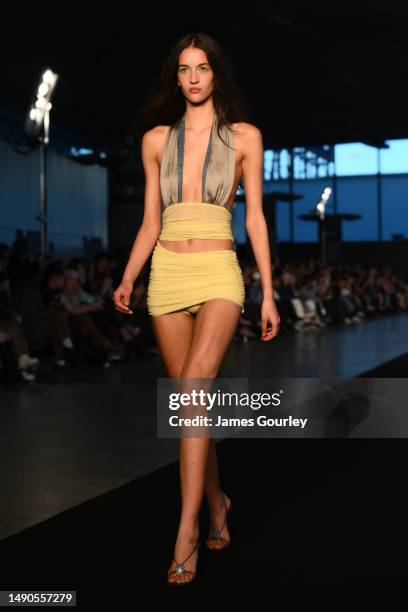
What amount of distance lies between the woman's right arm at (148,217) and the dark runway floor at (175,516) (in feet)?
2.25

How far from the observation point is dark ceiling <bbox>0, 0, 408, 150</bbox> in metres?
13.7

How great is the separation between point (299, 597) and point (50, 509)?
51.1 inches

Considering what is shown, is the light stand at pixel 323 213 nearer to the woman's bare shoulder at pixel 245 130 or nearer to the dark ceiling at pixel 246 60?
the dark ceiling at pixel 246 60

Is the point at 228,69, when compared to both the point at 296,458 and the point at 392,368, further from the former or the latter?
the point at 392,368

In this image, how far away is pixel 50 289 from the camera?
873cm

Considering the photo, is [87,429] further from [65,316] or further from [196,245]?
[65,316]

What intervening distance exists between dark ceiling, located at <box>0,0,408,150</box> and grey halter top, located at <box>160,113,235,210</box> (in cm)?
1092

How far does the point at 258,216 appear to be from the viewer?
2600mm

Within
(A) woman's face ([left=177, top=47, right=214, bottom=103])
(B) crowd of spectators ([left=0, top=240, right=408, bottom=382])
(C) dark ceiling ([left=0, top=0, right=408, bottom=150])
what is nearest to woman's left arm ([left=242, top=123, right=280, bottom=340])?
(A) woman's face ([left=177, top=47, right=214, bottom=103])

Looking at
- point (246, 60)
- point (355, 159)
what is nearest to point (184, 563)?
point (246, 60)

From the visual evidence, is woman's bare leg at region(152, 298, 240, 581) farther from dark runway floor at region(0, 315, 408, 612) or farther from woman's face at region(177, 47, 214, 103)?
woman's face at region(177, 47, 214, 103)

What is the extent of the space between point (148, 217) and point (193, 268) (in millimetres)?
218

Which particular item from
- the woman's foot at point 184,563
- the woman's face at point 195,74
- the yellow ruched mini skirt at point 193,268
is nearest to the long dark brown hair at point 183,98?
the woman's face at point 195,74

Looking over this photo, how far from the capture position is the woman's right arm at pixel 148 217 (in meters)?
2.62
